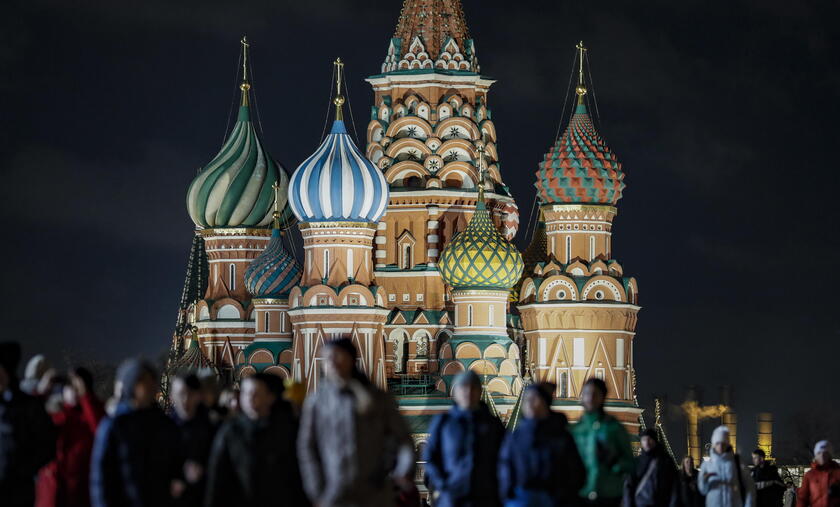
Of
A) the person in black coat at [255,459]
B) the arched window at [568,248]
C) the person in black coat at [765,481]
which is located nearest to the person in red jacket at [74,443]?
the person in black coat at [255,459]

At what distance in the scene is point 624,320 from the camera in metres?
45.2

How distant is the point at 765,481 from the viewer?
21812 millimetres

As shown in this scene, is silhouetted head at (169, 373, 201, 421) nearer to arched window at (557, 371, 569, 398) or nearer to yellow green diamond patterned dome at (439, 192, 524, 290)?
yellow green diamond patterned dome at (439, 192, 524, 290)

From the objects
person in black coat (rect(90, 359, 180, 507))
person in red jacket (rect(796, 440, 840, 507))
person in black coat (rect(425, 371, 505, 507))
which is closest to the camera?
person in black coat (rect(90, 359, 180, 507))

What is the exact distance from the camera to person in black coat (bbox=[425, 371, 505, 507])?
1340 cm

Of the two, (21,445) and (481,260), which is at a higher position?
(481,260)

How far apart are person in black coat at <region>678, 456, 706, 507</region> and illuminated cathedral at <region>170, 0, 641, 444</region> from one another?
20980 mm

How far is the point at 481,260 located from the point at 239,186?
6895 millimetres

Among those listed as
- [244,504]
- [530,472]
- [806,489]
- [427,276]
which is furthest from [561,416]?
[427,276]

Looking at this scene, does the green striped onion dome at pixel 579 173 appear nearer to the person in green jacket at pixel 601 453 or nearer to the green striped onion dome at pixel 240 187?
the green striped onion dome at pixel 240 187

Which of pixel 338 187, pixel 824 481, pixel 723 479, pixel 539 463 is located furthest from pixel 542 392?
pixel 338 187

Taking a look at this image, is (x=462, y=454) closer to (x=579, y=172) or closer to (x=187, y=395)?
(x=187, y=395)

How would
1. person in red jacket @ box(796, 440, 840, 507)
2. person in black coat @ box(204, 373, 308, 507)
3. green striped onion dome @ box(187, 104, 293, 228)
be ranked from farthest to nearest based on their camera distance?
green striped onion dome @ box(187, 104, 293, 228), person in red jacket @ box(796, 440, 840, 507), person in black coat @ box(204, 373, 308, 507)

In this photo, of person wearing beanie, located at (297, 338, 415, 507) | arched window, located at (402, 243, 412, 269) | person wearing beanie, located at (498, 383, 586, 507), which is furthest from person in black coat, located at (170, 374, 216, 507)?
arched window, located at (402, 243, 412, 269)
